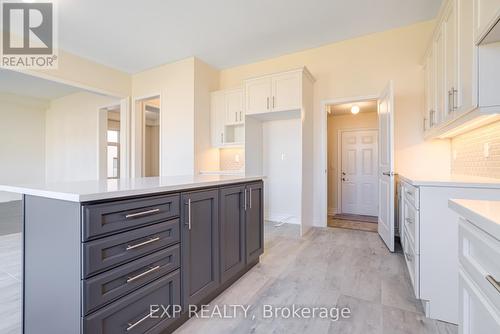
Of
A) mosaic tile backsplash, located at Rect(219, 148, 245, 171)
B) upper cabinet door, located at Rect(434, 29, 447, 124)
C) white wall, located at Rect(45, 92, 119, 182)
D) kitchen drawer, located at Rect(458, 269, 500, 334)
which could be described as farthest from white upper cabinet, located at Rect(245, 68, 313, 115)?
white wall, located at Rect(45, 92, 119, 182)

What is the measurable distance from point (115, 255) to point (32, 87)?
283 inches

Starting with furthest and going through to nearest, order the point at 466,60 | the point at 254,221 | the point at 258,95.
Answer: the point at 258,95 → the point at 254,221 → the point at 466,60

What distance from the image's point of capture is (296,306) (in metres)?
1.79

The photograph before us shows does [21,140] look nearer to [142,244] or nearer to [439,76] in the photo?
[142,244]

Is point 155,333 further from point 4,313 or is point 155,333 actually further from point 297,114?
point 297,114

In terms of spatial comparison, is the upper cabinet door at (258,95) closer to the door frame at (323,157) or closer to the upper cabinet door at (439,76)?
the door frame at (323,157)

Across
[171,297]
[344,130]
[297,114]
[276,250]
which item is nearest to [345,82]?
[297,114]

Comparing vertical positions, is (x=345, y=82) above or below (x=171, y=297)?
above

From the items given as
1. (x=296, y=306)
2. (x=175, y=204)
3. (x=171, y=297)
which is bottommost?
(x=296, y=306)

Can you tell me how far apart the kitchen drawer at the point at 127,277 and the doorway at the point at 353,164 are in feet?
13.5

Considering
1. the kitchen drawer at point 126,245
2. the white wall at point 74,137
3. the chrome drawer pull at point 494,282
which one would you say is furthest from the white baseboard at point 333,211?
the white wall at point 74,137

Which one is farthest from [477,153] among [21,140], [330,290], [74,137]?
[21,140]

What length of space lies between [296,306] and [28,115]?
29.1 ft

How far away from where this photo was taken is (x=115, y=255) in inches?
44.4
